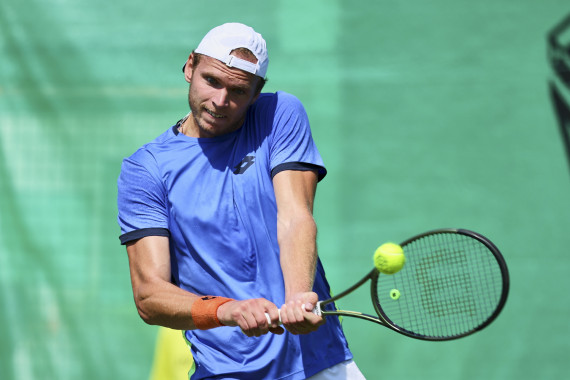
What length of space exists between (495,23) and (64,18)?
8.38ft

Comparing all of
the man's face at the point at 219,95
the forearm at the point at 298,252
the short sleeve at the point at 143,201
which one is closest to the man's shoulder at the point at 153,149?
the short sleeve at the point at 143,201

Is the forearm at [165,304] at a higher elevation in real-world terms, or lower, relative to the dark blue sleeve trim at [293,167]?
lower

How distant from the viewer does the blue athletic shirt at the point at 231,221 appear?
7.68ft

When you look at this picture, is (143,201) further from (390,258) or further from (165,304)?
(390,258)

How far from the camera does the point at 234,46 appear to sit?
2.42 meters

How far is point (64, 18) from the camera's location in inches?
179

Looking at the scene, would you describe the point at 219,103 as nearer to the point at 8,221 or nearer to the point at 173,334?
the point at 173,334

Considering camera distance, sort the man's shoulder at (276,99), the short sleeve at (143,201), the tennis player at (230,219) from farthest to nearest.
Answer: the man's shoulder at (276,99) → the short sleeve at (143,201) → the tennis player at (230,219)

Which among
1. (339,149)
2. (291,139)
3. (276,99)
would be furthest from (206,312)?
(339,149)

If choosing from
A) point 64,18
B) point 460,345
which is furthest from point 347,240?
point 64,18

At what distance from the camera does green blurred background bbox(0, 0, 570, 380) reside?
14.0 feet

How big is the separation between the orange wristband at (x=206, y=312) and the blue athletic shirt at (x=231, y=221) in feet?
0.49

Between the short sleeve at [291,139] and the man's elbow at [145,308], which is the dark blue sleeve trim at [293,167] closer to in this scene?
the short sleeve at [291,139]

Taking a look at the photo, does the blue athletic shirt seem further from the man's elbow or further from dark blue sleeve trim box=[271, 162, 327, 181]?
the man's elbow
